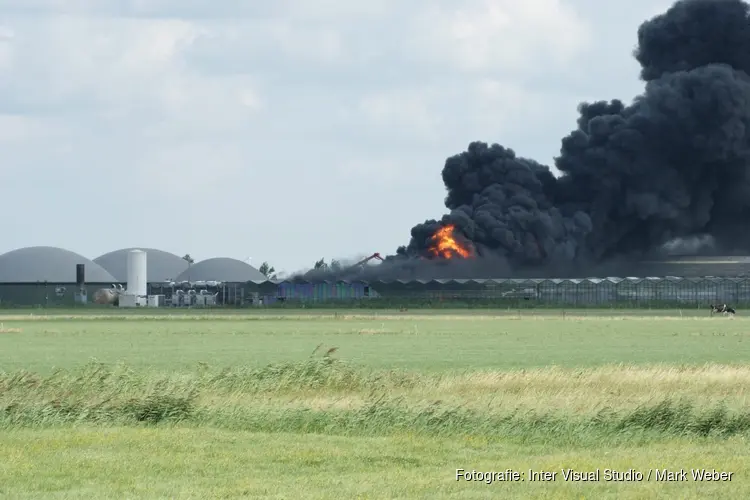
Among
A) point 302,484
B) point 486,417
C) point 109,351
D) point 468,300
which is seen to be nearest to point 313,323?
point 109,351

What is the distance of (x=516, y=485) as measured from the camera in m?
21.9

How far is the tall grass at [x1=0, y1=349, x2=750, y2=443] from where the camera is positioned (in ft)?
95.6

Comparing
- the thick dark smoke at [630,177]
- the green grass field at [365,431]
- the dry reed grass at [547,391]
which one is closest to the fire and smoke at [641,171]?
the thick dark smoke at [630,177]

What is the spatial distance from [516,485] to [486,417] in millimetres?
8190

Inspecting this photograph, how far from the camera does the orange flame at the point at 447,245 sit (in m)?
174

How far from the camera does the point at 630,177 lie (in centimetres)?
17538

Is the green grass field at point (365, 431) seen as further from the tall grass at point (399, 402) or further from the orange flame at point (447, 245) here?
the orange flame at point (447, 245)

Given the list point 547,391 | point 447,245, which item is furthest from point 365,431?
point 447,245

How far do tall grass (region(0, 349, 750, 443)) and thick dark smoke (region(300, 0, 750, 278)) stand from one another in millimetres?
129606

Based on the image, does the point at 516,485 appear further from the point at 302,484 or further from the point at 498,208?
the point at 498,208

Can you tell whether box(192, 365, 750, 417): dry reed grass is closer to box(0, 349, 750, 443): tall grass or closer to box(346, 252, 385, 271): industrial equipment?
box(0, 349, 750, 443): tall grass

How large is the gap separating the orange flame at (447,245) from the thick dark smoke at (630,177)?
108 cm

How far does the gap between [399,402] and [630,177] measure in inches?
5828

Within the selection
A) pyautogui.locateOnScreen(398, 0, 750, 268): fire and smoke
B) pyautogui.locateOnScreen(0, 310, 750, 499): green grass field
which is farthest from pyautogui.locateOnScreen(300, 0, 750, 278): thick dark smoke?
pyautogui.locateOnScreen(0, 310, 750, 499): green grass field
